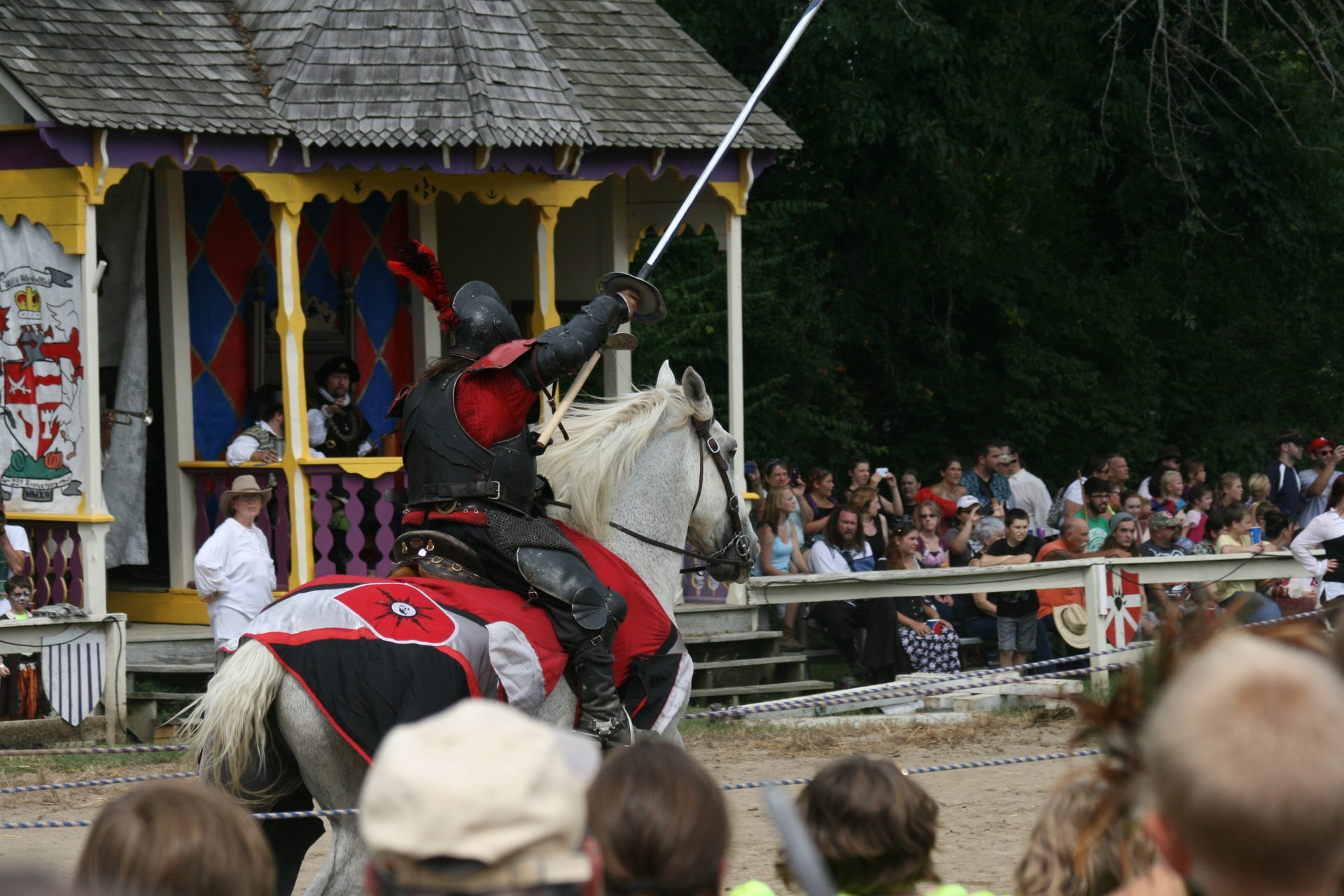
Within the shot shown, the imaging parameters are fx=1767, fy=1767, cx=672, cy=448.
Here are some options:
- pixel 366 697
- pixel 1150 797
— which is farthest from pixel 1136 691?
pixel 366 697

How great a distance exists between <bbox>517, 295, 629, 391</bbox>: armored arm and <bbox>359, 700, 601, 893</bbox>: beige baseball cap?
4547 millimetres

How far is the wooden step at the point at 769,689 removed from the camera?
12469mm

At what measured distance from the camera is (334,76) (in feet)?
39.7

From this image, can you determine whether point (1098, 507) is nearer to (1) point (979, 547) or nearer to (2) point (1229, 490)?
(1) point (979, 547)

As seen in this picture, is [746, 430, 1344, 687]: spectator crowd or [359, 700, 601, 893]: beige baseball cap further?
[746, 430, 1344, 687]: spectator crowd

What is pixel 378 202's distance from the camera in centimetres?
1389

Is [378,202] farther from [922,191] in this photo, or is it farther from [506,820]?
[506,820]

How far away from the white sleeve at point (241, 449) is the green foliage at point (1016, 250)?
7.40 m

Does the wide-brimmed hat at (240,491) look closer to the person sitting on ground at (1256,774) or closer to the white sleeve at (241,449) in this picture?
the white sleeve at (241,449)

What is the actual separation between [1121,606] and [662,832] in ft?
35.4

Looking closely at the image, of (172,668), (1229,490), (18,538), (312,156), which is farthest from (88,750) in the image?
(1229,490)

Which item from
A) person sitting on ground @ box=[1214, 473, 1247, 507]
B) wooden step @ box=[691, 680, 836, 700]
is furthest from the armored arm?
person sitting on ground @ box=[1214, 473, 1247, 507]

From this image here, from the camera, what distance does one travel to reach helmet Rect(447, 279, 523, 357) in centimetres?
672

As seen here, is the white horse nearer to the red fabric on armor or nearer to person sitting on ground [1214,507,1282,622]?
the red fabric on armor
